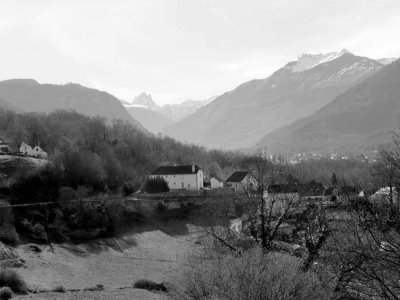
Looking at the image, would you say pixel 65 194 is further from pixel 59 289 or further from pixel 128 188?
pixel 59 289

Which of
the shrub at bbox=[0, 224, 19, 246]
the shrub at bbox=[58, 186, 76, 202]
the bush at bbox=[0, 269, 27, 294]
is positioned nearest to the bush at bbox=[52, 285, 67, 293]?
the bush at bbox=[0, 269, 27, 294]

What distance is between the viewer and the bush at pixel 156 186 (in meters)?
82.8

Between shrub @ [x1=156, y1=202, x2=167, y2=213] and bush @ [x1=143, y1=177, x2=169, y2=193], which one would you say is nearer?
shrub @ [x1=156, y1=202, x2=167, y2=213]

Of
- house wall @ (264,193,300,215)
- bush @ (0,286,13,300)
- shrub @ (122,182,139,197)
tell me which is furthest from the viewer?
shrub @ (122,182,139,197)

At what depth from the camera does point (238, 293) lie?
54.0 ft

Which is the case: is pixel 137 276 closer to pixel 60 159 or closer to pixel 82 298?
pixel 82 298

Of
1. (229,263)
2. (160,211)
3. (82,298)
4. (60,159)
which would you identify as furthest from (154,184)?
(229,263)

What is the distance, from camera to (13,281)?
2767cm

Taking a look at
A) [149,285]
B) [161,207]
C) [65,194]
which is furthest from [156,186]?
[149,285]

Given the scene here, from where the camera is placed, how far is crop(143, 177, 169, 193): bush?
82812mm

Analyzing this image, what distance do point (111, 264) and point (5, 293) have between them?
16.9 meters

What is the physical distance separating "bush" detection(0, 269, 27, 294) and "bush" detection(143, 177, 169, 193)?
178ft

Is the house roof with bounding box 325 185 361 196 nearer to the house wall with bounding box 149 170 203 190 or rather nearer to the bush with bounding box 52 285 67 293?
the bush with bounding box 52 285 67 293

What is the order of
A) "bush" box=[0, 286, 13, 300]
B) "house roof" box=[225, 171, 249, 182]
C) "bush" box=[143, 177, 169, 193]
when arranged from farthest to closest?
"house roof" box=[225, 171, 249, 182] → "bush" box=[143, 177, 169, 193] → "bush" box=[0, 286, 13, 300]
